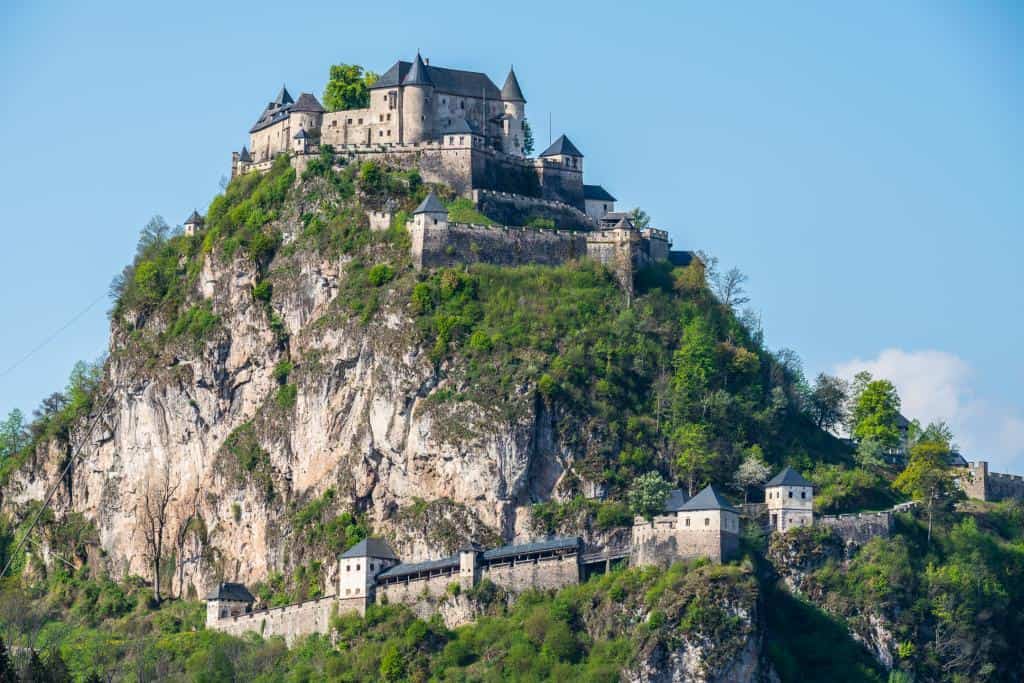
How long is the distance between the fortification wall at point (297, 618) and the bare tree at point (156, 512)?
10.0 metres

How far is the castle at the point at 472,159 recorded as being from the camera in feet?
417

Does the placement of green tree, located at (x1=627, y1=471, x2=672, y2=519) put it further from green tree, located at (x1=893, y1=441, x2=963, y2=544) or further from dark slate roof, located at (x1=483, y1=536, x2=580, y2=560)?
green tree, located at (x1=893, y1=441, x2=963, y2=544)

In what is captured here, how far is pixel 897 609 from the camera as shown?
114 m

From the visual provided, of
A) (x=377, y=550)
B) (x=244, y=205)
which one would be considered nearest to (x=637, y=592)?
(x=377, y=550)

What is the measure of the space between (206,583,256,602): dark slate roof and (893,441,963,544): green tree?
29640 millimetres

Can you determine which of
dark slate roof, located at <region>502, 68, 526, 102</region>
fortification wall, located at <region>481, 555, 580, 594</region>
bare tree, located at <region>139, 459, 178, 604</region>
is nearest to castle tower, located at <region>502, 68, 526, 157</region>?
dark slate roof, located at <region>502, 68, 526, 102</region>

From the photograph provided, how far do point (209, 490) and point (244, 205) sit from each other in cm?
1495

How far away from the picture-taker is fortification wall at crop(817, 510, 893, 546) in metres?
116

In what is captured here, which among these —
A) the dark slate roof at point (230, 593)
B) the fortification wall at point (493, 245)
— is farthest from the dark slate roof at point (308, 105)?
the dark slate roof at point (230, 593)

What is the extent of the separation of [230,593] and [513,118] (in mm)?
30411

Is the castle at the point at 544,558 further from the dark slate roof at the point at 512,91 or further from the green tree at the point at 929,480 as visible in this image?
the dark slate roof at the point at 512,91

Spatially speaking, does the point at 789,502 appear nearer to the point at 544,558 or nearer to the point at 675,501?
the point at 675,501

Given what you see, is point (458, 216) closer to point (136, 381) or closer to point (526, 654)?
point (136, 381)

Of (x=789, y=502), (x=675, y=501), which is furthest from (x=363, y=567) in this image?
(x=789, y=502)
